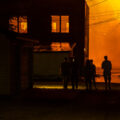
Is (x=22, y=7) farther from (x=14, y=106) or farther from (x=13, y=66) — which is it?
(x=14, y=106)

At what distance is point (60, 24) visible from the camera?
29281 mm

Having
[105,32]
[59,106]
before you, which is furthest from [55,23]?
[59,106]

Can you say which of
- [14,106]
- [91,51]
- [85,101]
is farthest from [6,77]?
[91,51]

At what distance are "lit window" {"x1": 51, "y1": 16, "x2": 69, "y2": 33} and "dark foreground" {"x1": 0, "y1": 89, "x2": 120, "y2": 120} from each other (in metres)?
13.2

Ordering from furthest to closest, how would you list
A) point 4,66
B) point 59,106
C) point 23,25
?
point 23,25
point 4,66
point 59,106

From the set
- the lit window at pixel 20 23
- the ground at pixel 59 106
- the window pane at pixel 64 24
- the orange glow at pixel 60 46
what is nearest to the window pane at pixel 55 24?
the window pane at pixel 64 24

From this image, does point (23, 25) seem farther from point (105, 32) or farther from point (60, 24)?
point (105, 32)

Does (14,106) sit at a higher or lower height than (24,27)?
lower

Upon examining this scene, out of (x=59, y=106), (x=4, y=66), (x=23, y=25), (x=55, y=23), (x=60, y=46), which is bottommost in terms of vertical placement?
(x=59, y=106)

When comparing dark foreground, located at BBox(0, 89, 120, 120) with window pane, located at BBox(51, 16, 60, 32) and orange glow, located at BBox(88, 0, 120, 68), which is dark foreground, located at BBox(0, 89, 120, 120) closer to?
window pane, located at BBox(51, 16, 60, 32)

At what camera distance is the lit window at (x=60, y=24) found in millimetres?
29119

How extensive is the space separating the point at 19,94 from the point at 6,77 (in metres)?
1.46

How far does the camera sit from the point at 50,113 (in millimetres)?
11398

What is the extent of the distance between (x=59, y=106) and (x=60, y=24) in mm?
17040
